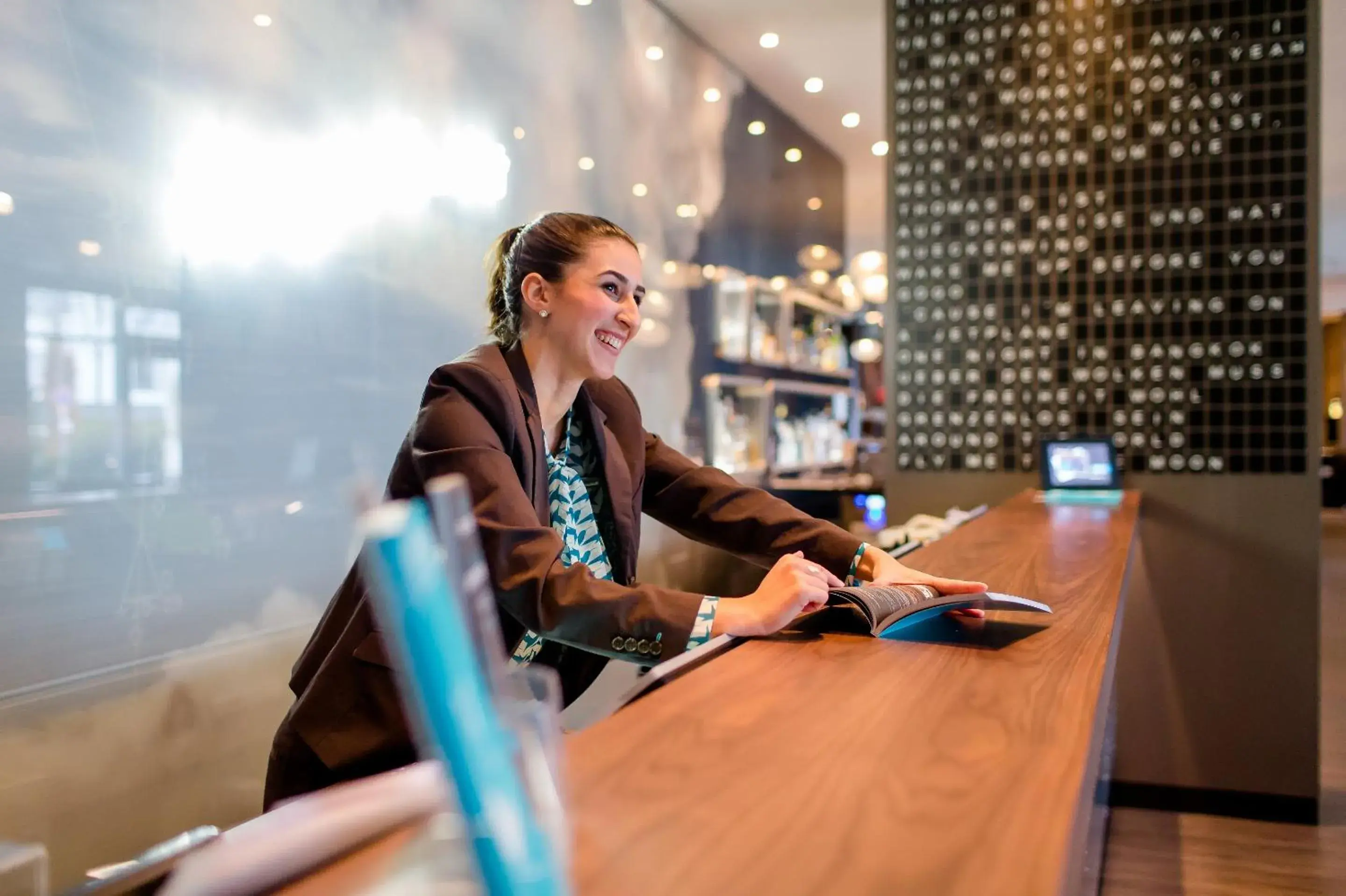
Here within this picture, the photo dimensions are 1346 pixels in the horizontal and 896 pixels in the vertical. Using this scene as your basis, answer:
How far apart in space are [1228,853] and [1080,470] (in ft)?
4.12

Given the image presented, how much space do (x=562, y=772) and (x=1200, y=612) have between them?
11.5ft

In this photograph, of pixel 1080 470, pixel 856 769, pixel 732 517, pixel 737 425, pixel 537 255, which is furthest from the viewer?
pixel 737 425

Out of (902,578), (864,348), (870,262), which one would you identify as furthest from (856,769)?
(864,348)

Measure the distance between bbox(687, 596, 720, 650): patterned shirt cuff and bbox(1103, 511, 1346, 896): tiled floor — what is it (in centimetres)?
208

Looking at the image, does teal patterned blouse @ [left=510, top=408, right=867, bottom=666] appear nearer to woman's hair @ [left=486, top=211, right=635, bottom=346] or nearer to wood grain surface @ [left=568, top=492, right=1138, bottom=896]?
woman's hair @ [left=486, top=211, right=635, bottom=346]

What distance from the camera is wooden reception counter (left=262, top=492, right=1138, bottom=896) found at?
0.66 m

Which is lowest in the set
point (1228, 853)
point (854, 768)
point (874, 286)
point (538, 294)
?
point (1228, 853)

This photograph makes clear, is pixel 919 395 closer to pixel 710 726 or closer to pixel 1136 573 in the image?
pixel 1136 573

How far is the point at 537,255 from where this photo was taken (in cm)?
182

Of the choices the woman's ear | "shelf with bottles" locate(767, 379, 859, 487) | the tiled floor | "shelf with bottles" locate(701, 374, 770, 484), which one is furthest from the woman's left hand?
"shelf with bottles" locate(767, 379, 859, 487)

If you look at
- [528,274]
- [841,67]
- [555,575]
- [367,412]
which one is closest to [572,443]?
[528,274]

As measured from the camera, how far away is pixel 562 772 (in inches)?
25.5

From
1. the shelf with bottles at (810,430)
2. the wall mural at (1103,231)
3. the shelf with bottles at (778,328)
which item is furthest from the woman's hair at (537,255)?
the shelf with bottles at (810,430)

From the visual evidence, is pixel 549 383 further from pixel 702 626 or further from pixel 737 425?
pixel 737 425
